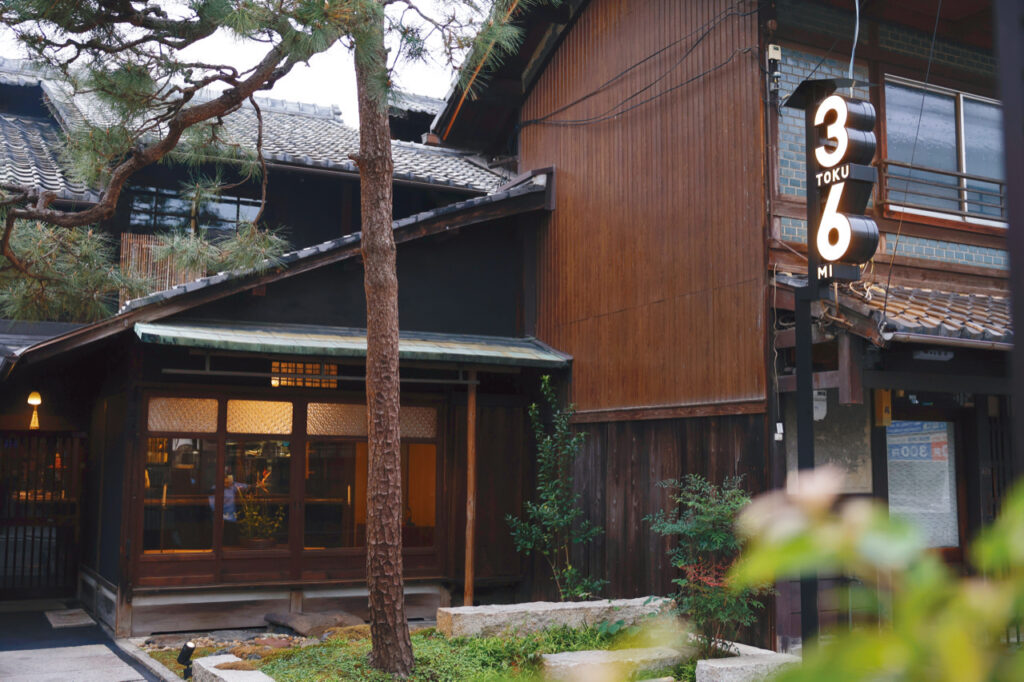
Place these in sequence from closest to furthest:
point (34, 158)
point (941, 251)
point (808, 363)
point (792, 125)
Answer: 1. point (808, 363)
2. point (792, 125)
3. point (941, 251)
4. point (34, 158)

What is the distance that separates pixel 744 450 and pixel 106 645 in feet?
22.9

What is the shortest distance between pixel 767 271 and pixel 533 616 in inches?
149

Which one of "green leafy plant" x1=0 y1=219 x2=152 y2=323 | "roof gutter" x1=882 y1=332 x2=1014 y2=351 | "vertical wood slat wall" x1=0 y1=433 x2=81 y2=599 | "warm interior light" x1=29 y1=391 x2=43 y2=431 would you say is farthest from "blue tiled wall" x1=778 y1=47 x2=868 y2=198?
"vertical wood slat wall" x1=0 y1=433 x2=81 y2=599

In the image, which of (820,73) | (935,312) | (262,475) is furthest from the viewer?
(262,475)

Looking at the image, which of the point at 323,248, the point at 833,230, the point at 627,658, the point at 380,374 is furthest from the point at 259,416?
the point at 833,230

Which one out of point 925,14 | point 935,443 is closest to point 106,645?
point 935,443

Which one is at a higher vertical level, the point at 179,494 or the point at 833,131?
the point at 833,131

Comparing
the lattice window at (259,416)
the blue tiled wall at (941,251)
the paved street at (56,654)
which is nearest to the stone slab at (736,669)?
the blue tiled wall at (941,251)

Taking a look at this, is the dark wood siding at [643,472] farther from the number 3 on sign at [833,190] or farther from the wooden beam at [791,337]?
the number 3 on sign at [833,190]

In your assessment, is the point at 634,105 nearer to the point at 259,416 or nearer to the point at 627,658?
the point at 259,416

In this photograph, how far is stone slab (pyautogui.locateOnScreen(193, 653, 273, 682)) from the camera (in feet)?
22.4

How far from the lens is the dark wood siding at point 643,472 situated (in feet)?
29.3

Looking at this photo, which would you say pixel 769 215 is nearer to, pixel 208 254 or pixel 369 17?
pixel 369 17

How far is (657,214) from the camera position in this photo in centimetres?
1030
